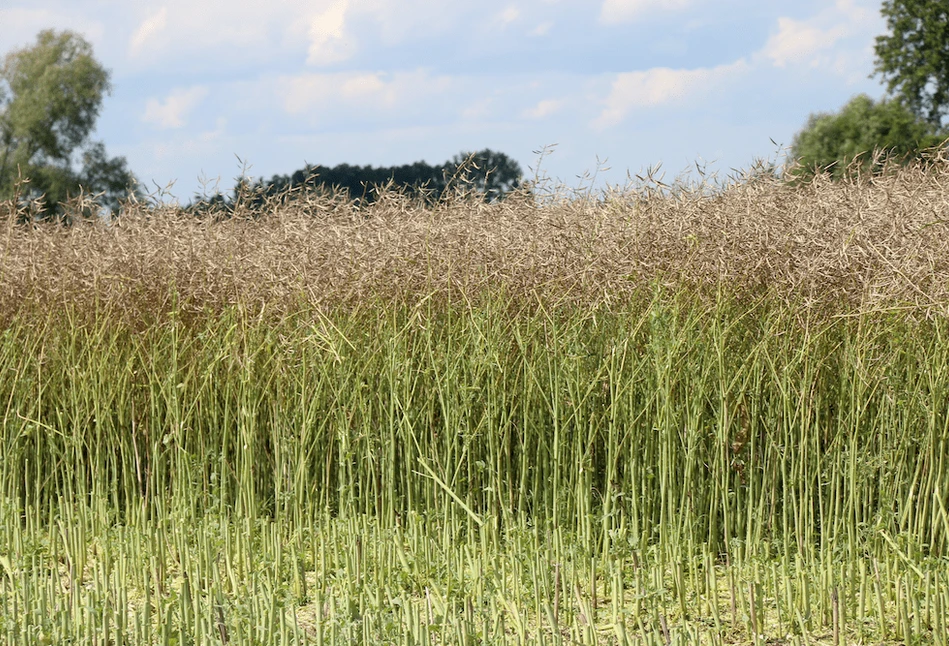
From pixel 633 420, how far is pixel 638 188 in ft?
4.64

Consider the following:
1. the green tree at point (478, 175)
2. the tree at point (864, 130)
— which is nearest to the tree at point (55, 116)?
the tree at point (864, 130)

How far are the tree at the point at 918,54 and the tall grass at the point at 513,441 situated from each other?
2283 centimetres

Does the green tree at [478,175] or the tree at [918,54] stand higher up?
the tree at [918,54]

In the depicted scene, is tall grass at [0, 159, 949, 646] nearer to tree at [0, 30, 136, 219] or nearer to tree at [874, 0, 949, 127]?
tree at [874, 0, 949, 127]

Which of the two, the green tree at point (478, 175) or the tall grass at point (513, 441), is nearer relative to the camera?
the tall grass at point (513, 441)

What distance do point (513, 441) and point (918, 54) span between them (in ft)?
83.4

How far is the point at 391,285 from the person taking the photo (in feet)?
16.5

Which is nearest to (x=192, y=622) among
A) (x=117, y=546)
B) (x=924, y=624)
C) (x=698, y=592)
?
(x=117, y=546)

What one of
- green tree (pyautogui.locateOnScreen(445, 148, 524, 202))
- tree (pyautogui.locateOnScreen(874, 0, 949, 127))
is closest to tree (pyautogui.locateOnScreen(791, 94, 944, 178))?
tree (pyautogui.locateOnScreen(874, 0, 949, 127))

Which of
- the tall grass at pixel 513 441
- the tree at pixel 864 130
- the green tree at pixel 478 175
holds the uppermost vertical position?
the tree at pixel 864 130

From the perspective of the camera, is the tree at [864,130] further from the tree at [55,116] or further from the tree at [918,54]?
the tree at [55,116]

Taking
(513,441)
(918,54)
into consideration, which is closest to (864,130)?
(918,54)

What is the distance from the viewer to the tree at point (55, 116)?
32.5 m

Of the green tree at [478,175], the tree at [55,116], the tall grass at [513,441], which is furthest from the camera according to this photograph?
the tree at [55,116]
